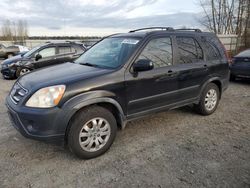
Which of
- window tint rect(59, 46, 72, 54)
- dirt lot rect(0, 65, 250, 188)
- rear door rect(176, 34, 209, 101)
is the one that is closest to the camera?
dirt lot rect(0, 65, 250, 188)

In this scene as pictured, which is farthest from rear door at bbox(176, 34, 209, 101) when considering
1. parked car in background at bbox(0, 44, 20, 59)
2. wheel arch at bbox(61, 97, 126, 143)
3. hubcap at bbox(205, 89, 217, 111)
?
parked car in background at bbox(0, 44, 20, 59)

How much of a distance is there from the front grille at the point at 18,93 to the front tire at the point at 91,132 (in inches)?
31.0

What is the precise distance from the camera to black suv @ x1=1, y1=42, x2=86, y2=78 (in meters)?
8.68

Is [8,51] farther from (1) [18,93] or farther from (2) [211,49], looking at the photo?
(2) [211,49]

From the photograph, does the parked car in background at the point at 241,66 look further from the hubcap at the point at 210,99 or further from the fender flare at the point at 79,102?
the fender flare at the point at 79,102

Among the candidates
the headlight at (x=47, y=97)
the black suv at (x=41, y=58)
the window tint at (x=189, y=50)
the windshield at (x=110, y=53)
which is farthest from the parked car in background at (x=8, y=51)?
the headlight at (x=47, y=97)

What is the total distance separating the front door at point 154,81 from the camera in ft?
11.1

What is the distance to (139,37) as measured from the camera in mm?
3633

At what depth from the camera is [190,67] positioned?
408 cm

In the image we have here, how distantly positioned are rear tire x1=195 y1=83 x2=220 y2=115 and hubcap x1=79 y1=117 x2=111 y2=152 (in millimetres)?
2292

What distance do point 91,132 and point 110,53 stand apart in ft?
4.70

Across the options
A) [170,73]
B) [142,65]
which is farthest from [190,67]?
[142,65]

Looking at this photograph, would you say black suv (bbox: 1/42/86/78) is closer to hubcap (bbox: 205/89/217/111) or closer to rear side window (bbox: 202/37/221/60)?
rear side window (bbox: 202/37/221/60)

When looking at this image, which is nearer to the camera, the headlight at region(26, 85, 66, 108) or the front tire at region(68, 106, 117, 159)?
the headlight at region(26, 85, 66, 108)
